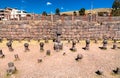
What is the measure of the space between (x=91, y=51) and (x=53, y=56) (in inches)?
169

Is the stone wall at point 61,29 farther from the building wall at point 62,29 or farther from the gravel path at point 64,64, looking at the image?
the gravel path at point 64,64

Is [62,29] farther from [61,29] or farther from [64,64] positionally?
[64,64]

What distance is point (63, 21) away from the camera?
1013 inches

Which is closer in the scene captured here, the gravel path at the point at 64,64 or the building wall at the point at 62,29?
the gravel path at the point at 64,64

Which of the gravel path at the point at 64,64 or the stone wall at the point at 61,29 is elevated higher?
the stone wall at the point at 61,29

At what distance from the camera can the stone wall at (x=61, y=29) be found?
25641 millimetres

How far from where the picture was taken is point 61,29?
25.9 metres

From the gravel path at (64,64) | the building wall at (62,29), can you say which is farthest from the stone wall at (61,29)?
the gravel path at (64,64)

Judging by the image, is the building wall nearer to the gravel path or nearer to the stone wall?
the stone wall

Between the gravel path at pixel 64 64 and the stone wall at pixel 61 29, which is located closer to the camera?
the gravel path at pixel 64 64

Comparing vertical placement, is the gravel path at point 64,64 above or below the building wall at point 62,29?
below

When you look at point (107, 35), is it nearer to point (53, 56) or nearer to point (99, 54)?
point (99, 54)

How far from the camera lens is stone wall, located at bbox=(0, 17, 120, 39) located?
25.6 meters

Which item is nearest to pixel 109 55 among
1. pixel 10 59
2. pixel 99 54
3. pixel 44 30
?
pixel 99 54
